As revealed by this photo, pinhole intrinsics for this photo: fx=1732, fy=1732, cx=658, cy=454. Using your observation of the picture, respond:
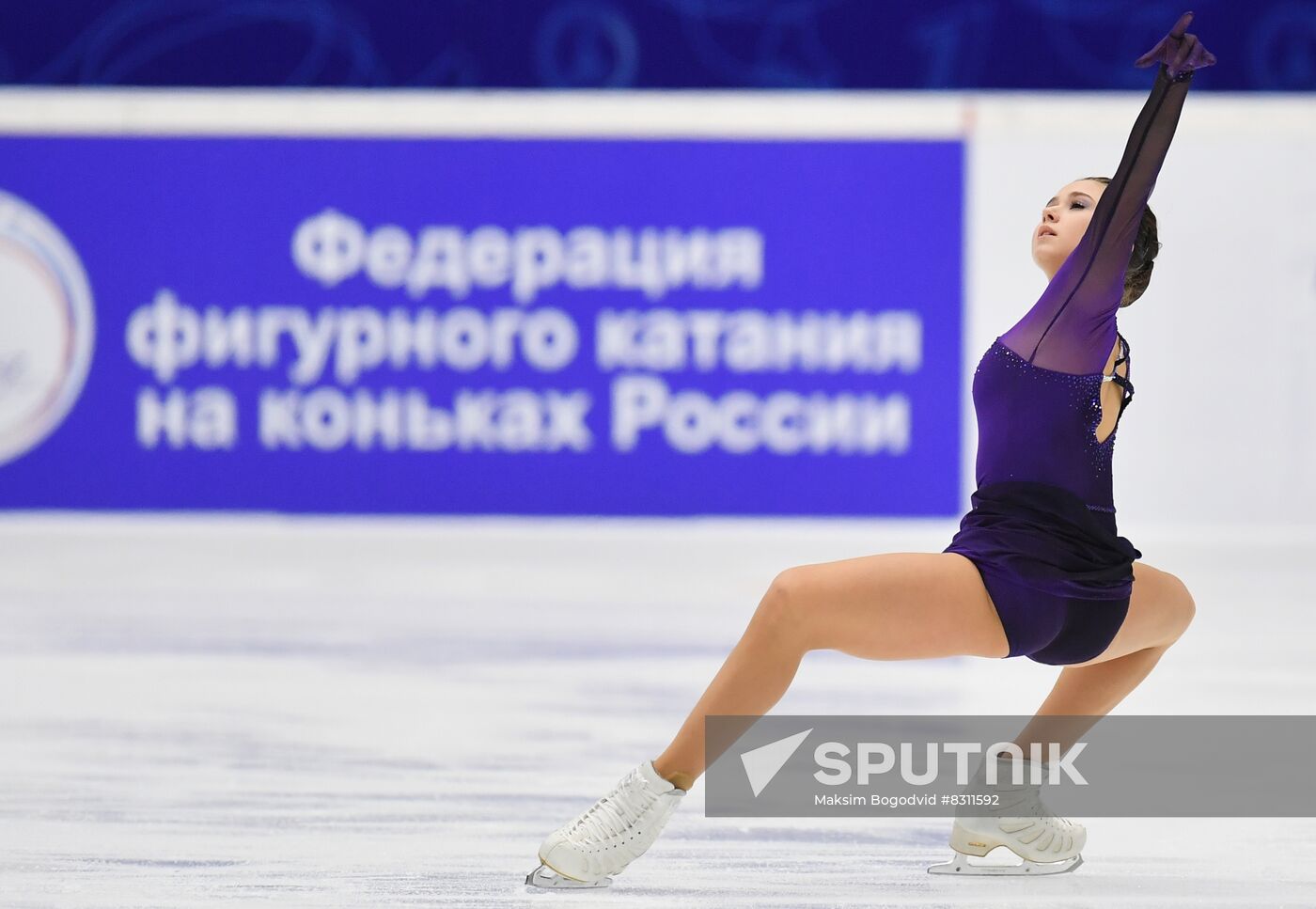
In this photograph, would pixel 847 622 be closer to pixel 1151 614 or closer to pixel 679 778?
pixel 679 778

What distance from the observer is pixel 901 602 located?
5.41 feet

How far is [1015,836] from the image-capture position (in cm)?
186

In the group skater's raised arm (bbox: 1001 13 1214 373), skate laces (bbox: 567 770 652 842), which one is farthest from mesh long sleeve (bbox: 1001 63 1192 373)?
skate laces (bbox: 567 770 652 842)

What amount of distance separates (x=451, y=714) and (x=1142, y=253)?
1448 millimetres

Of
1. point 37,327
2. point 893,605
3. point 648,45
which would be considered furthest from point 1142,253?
point 37,327

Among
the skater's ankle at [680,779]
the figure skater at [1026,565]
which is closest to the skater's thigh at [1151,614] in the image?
the figure skater at [1026,565]

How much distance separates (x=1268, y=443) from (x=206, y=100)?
13.2 feet

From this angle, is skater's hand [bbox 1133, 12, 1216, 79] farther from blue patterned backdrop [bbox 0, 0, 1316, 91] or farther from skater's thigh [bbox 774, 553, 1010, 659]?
blue patterned backdrop [bbox 0, 0, 1316, 91]

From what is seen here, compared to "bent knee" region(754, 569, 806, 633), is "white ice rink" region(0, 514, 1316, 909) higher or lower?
lower

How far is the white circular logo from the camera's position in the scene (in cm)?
609

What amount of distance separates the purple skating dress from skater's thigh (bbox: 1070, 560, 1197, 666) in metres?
0.03

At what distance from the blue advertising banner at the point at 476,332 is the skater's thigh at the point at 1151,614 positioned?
169 inches

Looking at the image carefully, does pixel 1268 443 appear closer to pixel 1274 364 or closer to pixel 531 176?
pixel 1274 364

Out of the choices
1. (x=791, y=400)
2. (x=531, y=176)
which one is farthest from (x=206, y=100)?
(x=791, y=400)
